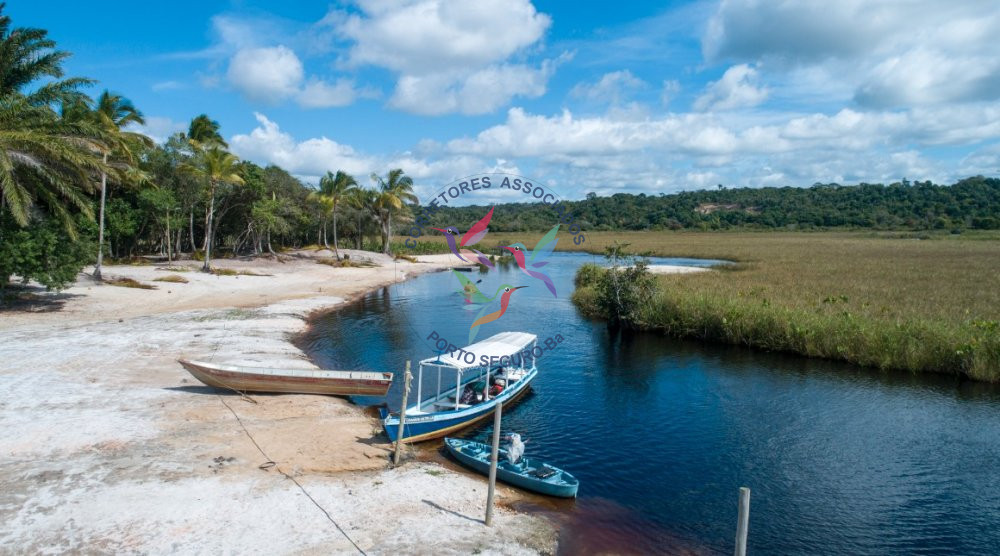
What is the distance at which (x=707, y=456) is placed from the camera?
1778 centimetres

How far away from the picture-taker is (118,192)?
50031 millimetres

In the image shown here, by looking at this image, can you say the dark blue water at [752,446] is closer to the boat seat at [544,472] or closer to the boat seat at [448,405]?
the boat seat at [544,472]

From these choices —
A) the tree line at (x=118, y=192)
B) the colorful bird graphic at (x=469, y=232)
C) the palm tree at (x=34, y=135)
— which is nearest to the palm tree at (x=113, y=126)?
the tree line at (x=118, y=192)

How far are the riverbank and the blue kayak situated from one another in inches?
19.8

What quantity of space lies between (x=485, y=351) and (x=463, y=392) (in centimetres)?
176

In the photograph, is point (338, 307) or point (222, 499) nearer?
point (222, 499)

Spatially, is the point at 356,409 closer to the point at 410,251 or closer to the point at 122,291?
the point at 122,291

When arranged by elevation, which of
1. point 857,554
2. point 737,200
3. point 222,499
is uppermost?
point 737,200

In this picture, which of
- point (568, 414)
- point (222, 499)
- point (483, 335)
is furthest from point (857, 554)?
point (483, 335)

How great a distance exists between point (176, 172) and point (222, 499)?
4718 cm

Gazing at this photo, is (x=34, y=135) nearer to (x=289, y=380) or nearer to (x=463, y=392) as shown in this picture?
(x=289, y=380)

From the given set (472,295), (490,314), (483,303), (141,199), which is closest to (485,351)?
(490,314)

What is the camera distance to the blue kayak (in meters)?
14.4

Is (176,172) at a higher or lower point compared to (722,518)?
higher
